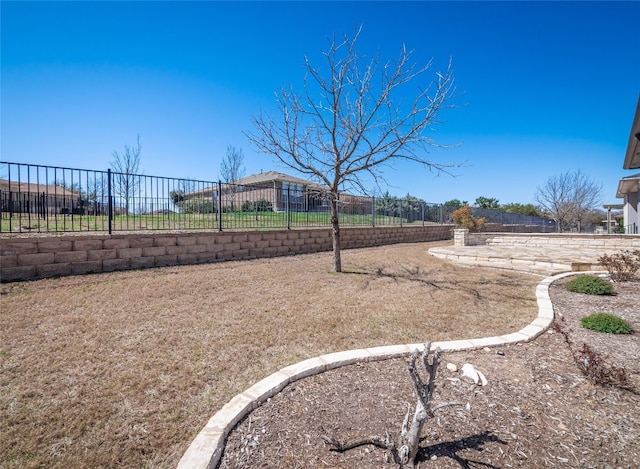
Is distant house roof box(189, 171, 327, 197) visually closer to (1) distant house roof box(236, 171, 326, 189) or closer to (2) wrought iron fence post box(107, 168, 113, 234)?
(1) distant house roof box(236, 171, 326, 189)

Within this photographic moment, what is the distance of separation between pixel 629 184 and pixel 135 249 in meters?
23.6

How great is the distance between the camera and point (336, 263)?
7387 mm

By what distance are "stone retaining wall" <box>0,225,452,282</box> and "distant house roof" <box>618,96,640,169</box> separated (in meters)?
7.90

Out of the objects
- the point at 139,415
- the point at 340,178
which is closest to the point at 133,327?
the point at 139,415

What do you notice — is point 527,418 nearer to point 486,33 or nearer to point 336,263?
point 336,263

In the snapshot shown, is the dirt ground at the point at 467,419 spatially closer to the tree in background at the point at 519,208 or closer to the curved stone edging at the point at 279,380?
the curved stone edging at the point at 279,380

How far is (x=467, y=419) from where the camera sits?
80.5 inches

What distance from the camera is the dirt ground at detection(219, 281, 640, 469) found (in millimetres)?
1716

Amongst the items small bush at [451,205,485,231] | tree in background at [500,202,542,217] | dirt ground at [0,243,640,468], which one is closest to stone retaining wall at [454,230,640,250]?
small bush at [451,205,485,231]

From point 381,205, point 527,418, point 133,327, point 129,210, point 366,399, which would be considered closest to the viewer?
point 527,418

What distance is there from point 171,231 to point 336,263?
13.9 feet

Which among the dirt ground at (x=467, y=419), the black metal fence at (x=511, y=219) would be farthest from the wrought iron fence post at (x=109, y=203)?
the black metal fence at (x=511, y=219)

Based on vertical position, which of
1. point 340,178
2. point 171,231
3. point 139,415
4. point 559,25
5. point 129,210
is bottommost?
point 139,415

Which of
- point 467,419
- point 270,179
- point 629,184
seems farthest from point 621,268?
point 270,179
